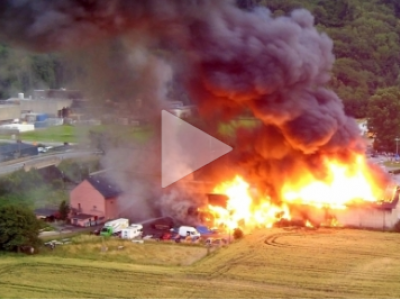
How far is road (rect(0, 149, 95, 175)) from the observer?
607 inches

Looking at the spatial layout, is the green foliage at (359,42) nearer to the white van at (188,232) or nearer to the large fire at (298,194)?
the large fire at (298,194)

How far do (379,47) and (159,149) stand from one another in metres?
21.4

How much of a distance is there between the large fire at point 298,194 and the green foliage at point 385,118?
29.2ft

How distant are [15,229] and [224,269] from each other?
3386 millimetres

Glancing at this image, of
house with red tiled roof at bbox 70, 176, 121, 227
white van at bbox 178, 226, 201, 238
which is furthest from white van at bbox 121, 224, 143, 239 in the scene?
house with red tiled roof at bbox 70, 176, 121, 227

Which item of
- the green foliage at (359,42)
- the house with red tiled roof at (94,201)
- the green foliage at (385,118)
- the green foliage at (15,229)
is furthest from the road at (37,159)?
the green foliage at (359,42)

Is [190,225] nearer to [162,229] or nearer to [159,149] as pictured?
[162,229]

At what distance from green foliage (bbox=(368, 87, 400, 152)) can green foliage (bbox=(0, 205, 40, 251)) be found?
14193mm

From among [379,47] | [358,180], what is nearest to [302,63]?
[358,180]

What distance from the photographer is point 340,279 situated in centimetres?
906

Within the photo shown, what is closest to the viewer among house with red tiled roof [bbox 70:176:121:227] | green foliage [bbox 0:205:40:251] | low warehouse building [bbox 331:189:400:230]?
green foliage [bbox 0:205:40:251]

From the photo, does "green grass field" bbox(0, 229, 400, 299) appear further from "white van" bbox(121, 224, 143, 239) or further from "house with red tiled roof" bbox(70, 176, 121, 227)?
"house with red tiled roof" bbox(70, 176, 121, 227)
